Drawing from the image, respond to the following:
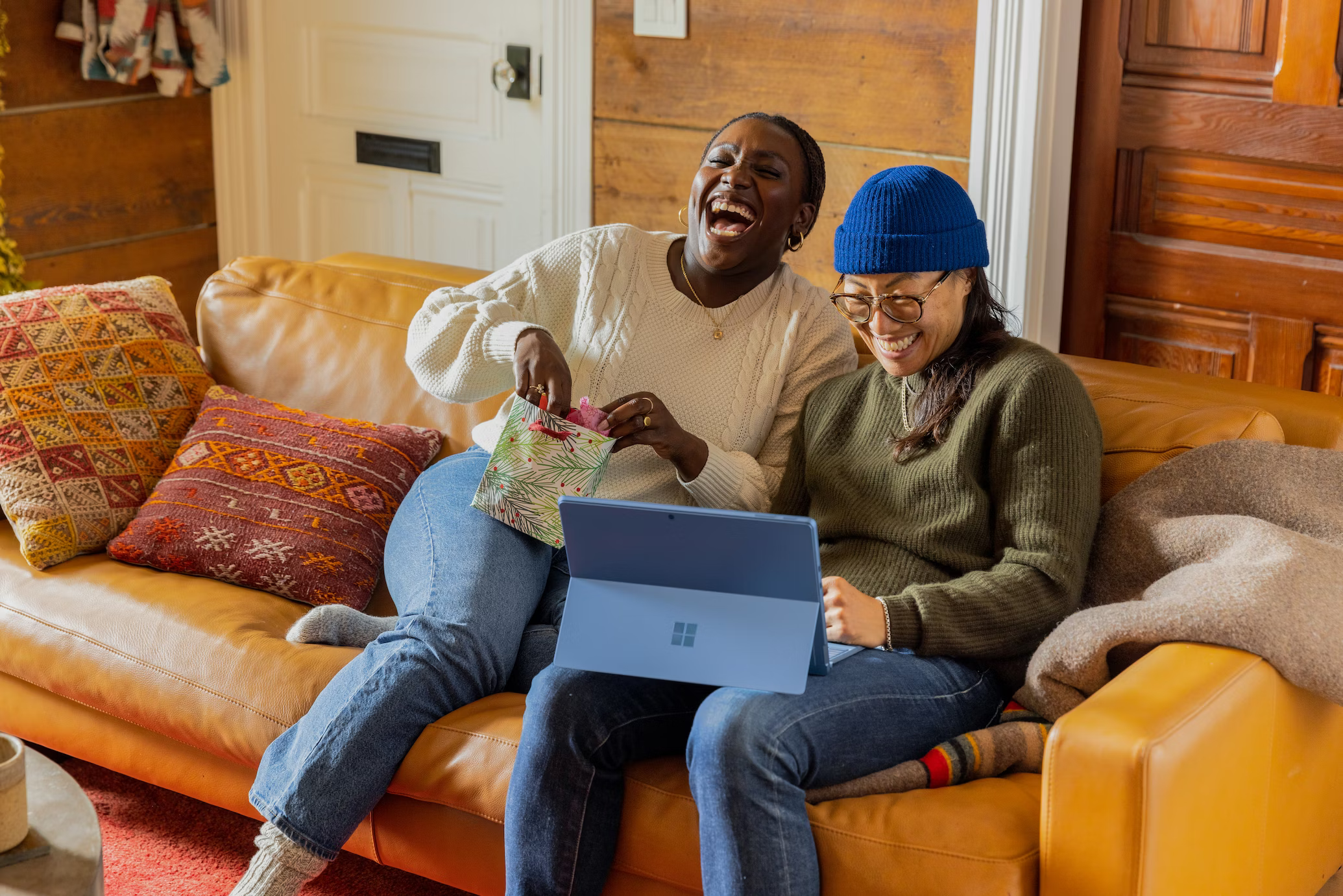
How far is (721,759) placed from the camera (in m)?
1.49

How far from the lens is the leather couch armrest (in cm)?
137

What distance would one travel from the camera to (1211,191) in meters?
2.68

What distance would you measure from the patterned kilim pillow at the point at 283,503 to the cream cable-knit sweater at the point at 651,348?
0.21 m

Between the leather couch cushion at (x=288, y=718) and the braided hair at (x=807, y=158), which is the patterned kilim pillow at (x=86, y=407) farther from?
the braided hair at (x=807, y=158)

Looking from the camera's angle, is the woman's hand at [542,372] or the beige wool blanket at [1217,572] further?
the woman's hand at [542,372]

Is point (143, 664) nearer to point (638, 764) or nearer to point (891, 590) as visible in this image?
point (638, 764)

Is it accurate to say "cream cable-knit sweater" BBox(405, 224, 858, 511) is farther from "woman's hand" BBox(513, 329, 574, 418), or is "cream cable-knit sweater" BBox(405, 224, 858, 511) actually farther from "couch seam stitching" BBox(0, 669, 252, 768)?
"couch seam stitching" BBox(0, 669, 252, 768)

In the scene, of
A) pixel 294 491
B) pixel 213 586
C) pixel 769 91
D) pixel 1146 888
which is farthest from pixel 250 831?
pixel 769 91

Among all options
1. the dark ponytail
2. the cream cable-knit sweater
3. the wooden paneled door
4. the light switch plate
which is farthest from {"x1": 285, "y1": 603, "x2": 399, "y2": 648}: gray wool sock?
the light switch plate

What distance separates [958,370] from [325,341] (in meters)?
1.20

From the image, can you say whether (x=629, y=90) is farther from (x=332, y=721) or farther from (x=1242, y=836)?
(x=1242, y=836)

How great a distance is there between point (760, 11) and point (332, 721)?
1947 millimetres

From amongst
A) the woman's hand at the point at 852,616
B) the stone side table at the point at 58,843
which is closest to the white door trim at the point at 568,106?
the woman's hand at the point at 852,616

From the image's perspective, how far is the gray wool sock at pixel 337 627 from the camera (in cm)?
195
